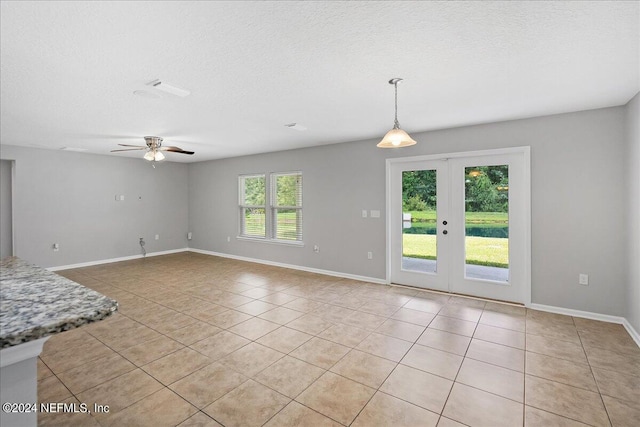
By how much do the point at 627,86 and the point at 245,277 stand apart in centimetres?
558

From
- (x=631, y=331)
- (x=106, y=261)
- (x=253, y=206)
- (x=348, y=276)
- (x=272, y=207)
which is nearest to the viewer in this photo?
(x=631, y=331)

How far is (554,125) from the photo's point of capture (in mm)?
3670

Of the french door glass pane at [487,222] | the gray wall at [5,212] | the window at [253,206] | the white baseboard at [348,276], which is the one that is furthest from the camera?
the window at [253,206]

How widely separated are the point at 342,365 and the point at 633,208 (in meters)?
3.37

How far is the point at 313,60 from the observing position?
2289mm

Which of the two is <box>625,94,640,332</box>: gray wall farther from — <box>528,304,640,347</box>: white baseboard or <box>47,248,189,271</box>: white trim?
<box>47,248,189,271</box>: white trim

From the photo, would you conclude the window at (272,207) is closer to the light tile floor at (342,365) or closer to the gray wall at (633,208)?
the light tile floor at (342,365)

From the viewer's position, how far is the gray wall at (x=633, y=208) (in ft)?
9.69

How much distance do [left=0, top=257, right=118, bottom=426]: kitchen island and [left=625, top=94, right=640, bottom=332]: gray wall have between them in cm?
435

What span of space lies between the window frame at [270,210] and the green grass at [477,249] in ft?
7.58

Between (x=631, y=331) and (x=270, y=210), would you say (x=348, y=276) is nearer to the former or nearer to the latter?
(x=270, y=210)

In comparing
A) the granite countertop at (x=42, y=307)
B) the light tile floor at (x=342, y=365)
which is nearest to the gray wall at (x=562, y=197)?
the light tile floor at (x=342, y=365)

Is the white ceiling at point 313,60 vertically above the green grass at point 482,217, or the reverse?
the white ceiling at point 313,60

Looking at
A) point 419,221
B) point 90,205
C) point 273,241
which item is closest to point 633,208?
point 419,221
